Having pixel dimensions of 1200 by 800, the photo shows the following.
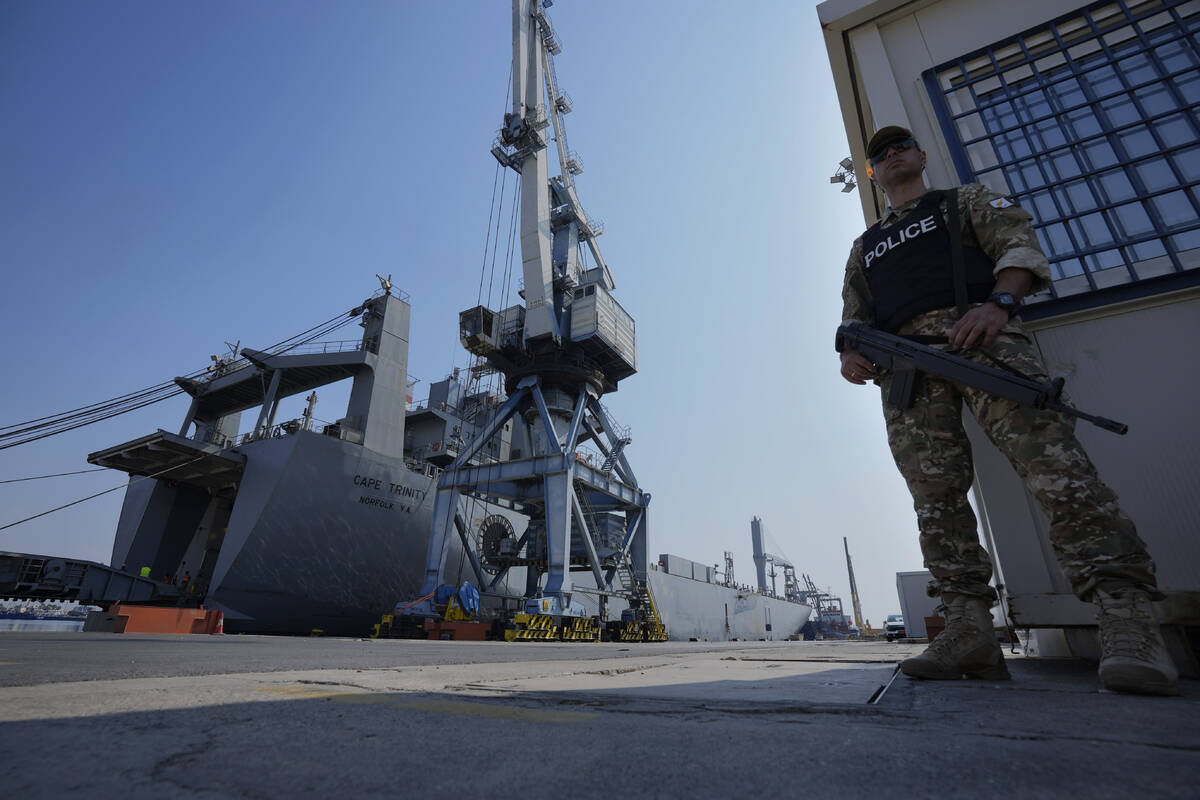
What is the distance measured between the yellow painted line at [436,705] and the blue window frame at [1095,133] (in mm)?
3508

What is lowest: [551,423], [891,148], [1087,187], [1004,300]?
[1004,300]

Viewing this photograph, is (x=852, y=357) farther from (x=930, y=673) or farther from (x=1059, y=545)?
(x=930, y=673)

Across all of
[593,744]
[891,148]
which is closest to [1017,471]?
[891,148]

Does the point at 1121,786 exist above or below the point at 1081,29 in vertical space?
below

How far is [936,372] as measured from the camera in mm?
2219

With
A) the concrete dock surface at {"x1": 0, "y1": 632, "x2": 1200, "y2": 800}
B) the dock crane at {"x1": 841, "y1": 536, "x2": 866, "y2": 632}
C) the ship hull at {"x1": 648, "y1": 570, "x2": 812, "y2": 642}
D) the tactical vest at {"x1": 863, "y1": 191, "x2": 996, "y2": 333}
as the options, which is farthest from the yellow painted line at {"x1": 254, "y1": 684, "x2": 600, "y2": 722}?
the dock crane at {"x1": 841, "y1": 536, "x2": 866, "y2": 632}

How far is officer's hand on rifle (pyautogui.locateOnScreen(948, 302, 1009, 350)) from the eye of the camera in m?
2.12

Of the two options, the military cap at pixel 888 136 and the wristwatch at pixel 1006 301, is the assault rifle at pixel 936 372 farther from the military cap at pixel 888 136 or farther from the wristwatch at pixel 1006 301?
the military cap at pixel 888 136

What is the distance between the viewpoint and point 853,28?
4.50 m

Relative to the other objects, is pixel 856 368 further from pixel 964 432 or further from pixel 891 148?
pixel 891 148

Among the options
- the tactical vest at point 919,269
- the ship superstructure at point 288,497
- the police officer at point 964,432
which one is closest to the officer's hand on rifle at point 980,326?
the police officer at point 964,432

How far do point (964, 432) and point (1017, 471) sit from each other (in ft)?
1.00

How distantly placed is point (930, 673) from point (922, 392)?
3.68 feet

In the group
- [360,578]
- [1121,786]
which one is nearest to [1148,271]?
[1121,786]
